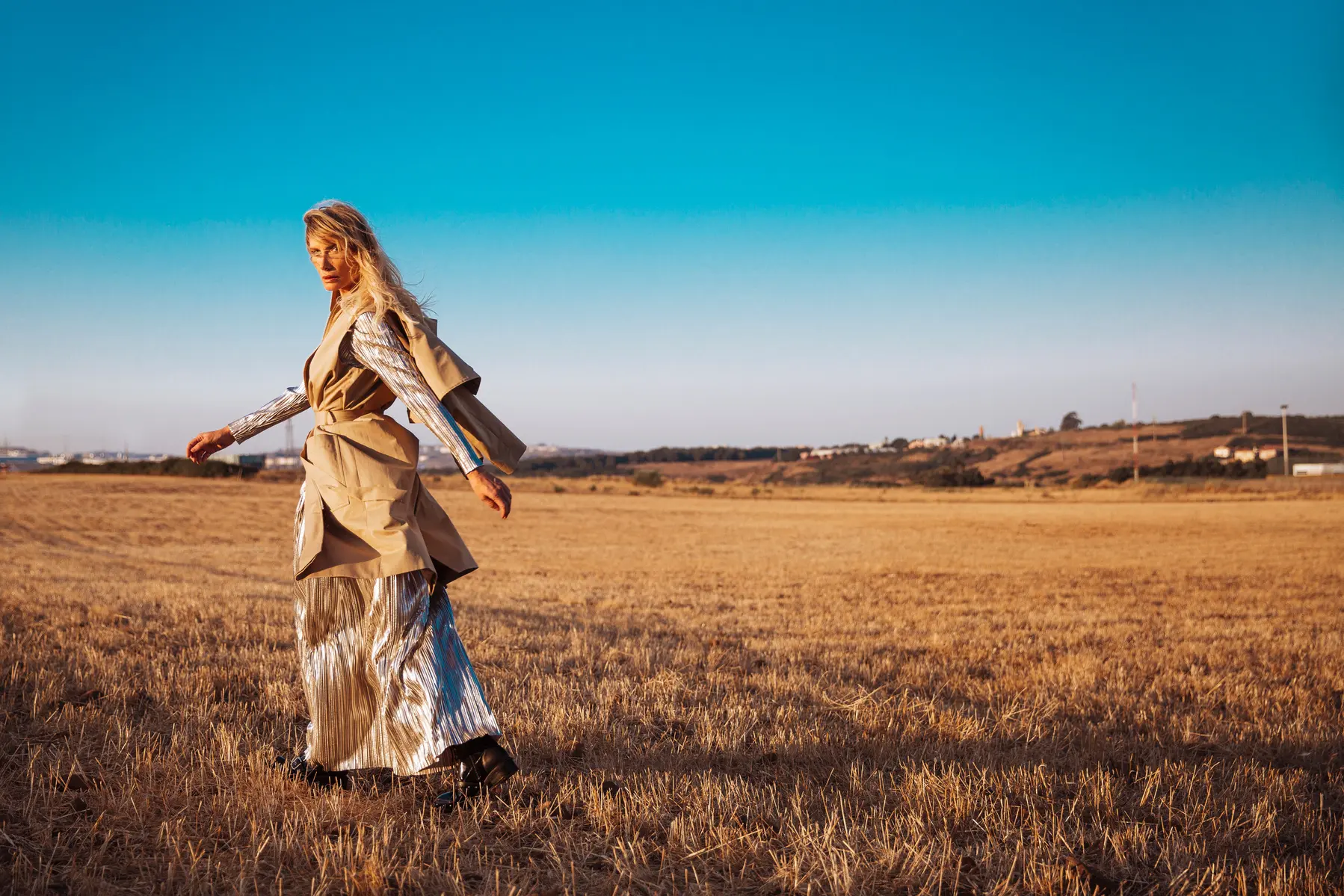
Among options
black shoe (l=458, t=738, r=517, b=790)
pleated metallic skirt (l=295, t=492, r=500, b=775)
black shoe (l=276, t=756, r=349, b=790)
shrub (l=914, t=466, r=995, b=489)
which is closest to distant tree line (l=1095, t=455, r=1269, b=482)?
shrub (l=914, t=466, r=995, b=489)

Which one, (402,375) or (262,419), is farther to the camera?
(262,419)

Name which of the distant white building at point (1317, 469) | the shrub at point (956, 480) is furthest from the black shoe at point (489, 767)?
the distant white building at point (1317, 469)

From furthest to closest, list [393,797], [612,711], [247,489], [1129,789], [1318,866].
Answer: [247,489]
[612,711]
[1129,789]
[393,797]
[1318,866]

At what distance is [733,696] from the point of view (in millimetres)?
5684

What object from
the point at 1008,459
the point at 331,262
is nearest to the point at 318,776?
the point at 331,262

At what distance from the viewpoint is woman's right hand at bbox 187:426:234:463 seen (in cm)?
409

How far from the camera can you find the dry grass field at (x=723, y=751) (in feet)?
10.2

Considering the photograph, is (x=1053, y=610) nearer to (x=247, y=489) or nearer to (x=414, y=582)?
(x=414, y=582)

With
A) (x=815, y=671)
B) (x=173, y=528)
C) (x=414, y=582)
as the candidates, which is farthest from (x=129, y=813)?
(x=173, y=528)

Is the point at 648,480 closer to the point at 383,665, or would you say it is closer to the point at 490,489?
the point at 383,665

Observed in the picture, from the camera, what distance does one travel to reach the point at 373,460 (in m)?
3.45

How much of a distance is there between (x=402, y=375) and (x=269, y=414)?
1.04m

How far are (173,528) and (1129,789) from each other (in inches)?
1303

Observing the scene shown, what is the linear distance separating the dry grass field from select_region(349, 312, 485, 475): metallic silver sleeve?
57.7 inches
